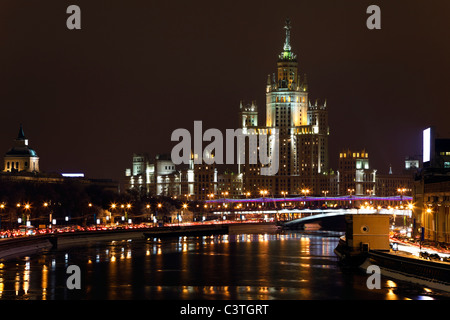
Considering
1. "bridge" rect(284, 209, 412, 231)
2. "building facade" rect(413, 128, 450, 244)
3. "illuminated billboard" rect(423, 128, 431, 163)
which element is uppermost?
"illuminated billboard" rect(423, 128, 431, 163)

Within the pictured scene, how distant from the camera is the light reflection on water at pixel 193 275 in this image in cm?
7369

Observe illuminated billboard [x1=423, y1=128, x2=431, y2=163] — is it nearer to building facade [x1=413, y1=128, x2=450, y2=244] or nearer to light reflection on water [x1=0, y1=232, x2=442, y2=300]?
building facade [x1=413, y1=128, x2=450, y2=244]

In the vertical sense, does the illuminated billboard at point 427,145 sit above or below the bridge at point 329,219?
above

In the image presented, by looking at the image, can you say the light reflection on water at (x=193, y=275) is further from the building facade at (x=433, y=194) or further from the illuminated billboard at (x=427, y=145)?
the illuminated billboard at (x=427, y=145)

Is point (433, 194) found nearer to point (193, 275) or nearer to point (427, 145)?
point (427, 145)

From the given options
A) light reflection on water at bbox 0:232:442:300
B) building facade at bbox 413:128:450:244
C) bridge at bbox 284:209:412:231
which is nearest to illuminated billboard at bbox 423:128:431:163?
A: building facade at bbox 413:128:450:244

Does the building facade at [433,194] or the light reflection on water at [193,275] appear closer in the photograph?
the light reflection on water at [193,275]

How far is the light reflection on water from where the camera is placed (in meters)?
73.7

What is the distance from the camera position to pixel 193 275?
287ft

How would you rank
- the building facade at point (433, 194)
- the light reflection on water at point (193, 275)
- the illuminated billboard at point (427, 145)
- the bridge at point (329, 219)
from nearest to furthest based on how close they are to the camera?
the light reflection on water at point (193, 275) < the building facade at point (433, 194) < the illuminated billboard at point (427, 145) < the bridge at point (329, 219)

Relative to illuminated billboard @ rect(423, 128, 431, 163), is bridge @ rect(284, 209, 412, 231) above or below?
below

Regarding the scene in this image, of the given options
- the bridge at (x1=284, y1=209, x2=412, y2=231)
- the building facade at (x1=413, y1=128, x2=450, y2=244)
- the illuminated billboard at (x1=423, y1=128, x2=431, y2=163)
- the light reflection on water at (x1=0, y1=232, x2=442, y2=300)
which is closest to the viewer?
the light reflection on water at (x1=0, y1=232, x2=442, y2=300)

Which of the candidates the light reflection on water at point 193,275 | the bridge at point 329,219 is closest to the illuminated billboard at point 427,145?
the light reflection on water at point 193,275
